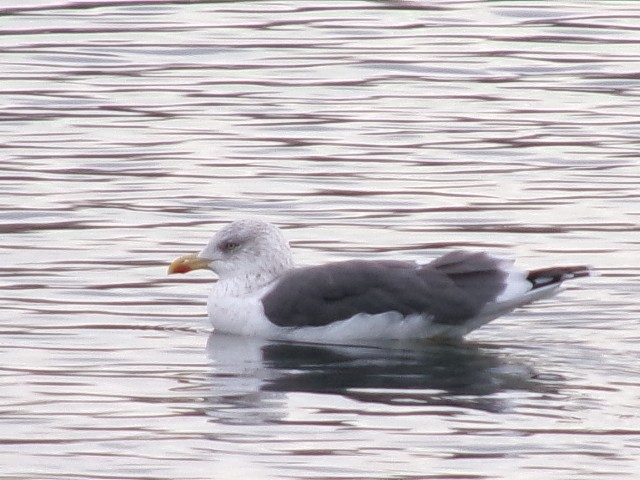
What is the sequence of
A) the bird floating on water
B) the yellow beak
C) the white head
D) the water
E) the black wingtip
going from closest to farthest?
the water
the black wingtip
the bird floating on water
the yellow beak
the white head

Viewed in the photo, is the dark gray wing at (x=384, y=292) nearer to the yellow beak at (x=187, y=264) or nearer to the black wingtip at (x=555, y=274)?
the black wingtip at (x=555, y=274)

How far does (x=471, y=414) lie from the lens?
11180 millimetres

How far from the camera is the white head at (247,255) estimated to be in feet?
45.3

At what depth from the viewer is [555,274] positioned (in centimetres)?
1304

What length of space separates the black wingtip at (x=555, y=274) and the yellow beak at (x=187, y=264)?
2.28 meters

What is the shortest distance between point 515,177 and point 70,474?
339 inches

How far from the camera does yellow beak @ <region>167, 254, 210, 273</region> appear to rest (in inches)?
536

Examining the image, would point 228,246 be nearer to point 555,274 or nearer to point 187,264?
point 187,264

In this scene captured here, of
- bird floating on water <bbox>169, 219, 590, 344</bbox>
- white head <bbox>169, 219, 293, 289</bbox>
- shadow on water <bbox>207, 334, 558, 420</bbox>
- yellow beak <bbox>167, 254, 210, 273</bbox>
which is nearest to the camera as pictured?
shadow on water <bbox>207, 334, 558, 420</bbox>

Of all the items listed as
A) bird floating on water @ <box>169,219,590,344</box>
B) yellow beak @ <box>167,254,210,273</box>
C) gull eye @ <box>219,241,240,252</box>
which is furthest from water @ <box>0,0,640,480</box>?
gull eye @ <box>219,241,240,252</box>

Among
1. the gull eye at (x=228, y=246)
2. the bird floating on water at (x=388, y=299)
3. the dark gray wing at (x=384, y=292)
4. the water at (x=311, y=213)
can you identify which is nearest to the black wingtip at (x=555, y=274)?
the bird floating on water at (x=388, y=299)

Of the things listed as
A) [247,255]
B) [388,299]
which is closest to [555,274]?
[388,299]

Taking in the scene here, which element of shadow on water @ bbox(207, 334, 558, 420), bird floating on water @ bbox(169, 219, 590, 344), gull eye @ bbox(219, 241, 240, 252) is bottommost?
shadow on water @ bbox(207, 334, 558, 420)

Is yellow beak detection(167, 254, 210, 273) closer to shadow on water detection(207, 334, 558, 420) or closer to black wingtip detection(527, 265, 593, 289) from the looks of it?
shadow on water detection(207, 334, 558, 420)
